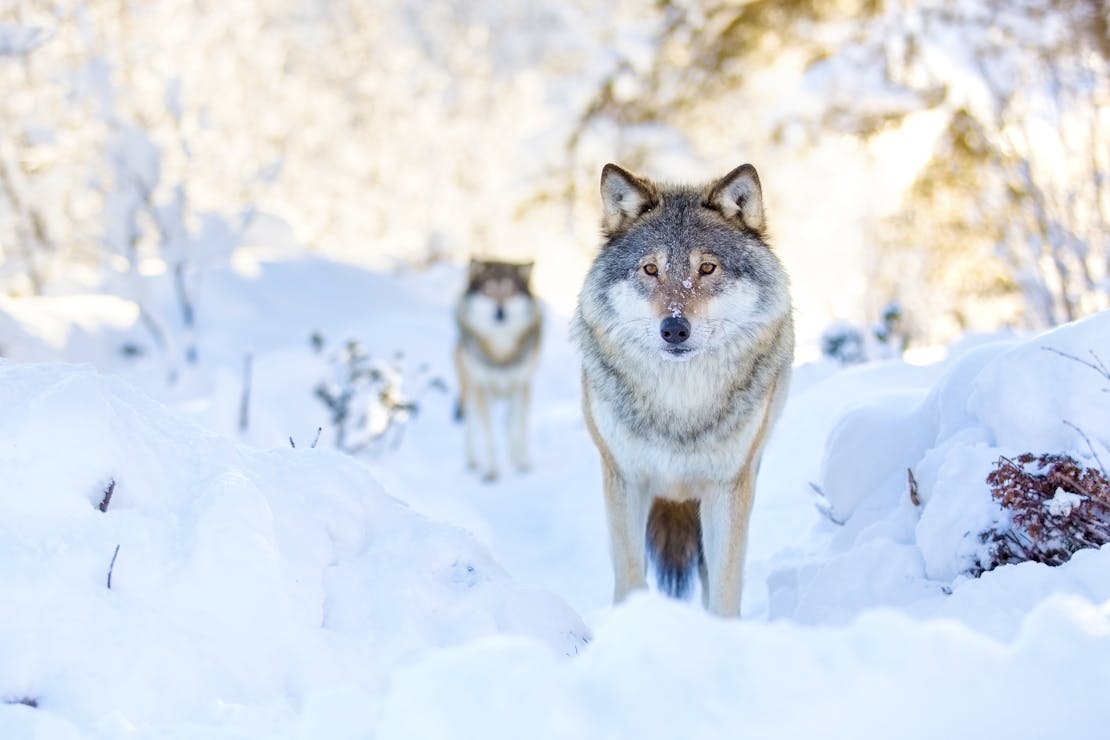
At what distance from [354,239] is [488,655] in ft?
81.2

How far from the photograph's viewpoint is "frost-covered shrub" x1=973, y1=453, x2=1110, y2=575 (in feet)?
9.56

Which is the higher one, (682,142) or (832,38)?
(832,38)

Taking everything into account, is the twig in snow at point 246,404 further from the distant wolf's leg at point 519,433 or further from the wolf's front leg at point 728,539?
the wolf's front leg at point 728,539

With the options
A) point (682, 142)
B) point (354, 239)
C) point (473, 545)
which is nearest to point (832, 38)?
point (682, 142)

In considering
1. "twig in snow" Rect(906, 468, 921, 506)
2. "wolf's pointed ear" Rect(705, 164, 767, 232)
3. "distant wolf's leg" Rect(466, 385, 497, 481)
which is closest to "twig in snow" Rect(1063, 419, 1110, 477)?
"twig in snow" Rect(906, 468, 921, 506)

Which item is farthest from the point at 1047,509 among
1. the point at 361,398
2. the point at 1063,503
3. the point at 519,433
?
the point at 519,433

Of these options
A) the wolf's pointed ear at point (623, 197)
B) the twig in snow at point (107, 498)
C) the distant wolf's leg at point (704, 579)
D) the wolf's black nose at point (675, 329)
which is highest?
the wolf's pointed ear at point (623, 197)

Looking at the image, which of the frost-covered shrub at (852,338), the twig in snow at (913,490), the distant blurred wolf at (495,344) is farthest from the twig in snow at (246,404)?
the twig in snow at (913,490)

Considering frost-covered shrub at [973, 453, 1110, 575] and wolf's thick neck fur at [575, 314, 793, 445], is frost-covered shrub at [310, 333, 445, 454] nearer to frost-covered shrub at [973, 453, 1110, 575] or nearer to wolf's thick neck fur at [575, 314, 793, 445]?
wolf's thick neck fur at [575, 314, 793, 445]

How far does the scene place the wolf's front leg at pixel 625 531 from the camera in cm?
402

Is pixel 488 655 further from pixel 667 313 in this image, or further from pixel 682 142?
pixel 682 142

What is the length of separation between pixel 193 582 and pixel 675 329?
1.86 metres

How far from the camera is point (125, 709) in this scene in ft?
6.97

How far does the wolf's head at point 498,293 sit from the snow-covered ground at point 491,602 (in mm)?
4377
